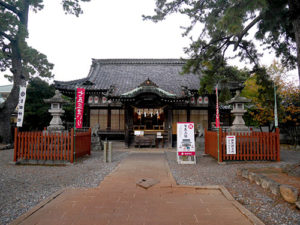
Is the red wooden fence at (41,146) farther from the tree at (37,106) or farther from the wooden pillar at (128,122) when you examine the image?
the tree at (37,106)

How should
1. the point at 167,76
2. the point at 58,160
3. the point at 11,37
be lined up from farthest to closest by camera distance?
1. the point at 167,76
2. the point at 11,37
3. the point at 58,160

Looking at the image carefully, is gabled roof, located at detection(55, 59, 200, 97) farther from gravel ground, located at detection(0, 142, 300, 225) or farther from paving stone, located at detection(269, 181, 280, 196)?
paving stone, located at detection(269, 181, 280, 196)

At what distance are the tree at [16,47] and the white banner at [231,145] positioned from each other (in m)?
15.3

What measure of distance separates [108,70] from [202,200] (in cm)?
1648

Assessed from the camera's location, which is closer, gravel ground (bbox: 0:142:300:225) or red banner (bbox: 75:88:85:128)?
gravel ground (bbox: 0:142:300:225)

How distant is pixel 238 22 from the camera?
404cm

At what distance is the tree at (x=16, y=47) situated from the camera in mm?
12328

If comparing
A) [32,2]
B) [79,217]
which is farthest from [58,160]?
[32,2]

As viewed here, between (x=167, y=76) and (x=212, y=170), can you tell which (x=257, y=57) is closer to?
(x=212, y=170)

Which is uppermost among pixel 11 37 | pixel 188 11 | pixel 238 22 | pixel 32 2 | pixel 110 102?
pixel 32 2

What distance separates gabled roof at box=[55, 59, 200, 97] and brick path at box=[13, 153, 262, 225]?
9.04 m

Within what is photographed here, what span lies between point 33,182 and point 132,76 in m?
13.0

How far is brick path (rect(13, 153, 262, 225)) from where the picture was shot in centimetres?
268

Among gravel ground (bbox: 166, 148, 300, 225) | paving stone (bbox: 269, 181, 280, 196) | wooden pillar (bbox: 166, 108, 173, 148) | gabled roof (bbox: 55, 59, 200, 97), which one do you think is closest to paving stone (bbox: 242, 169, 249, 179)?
gravel ground (bbox: 166, 148, 300, 225)
